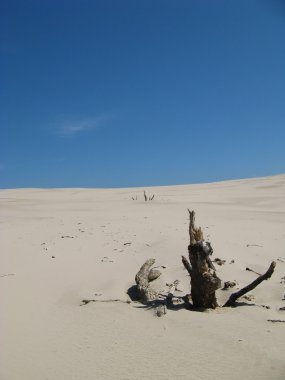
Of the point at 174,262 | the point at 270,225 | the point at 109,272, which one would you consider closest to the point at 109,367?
the point at 109,272

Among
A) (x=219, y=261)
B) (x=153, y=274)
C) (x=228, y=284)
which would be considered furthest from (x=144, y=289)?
(x=219, y=261)

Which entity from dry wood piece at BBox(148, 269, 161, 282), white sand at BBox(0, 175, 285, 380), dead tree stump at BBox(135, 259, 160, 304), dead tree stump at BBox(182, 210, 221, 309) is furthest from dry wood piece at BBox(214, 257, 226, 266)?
dead tree stump at BBox(182, 210, 221, 309)

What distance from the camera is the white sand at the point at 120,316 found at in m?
3.60

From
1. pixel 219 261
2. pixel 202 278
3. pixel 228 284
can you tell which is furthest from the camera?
pixel 219 261

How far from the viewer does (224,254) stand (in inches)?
308

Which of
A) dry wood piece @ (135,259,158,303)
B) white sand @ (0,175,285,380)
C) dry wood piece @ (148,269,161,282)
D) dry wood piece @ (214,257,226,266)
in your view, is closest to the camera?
white sand @ (0,175,285,380)

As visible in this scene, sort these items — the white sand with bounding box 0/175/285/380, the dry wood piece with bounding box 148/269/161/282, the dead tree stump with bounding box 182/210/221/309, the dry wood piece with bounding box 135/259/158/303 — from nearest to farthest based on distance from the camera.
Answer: the white sand with bounding box 0/175/285/380 < the dead tree stump with bounding box 182/210/221/309 < the dry wood piece with bounding box 135/259/158/303 < the dry wood piece with bounding box 148/269/161/282

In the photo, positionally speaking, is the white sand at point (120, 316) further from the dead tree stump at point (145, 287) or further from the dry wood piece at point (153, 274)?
the dead tree stump at point (145, 287)

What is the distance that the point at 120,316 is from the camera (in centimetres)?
479

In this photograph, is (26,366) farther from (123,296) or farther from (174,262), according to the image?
(174,262)

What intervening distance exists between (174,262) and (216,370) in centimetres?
380

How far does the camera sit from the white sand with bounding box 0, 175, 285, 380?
11.8 feet

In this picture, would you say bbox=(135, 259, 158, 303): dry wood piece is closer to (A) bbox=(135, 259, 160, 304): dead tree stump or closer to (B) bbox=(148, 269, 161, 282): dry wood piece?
(A) bbox=(135, 259, 160, 304): dead tree stump

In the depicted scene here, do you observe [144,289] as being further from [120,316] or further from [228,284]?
[228,284]
